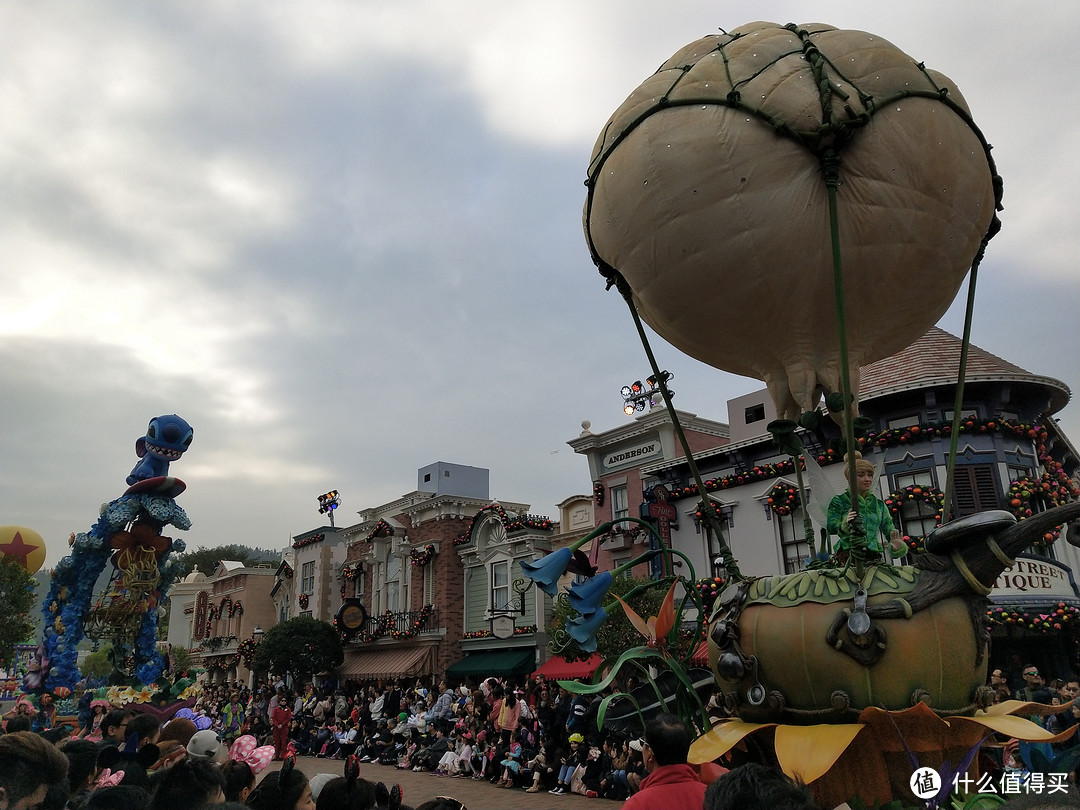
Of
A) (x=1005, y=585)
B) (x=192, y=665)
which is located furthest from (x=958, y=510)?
(x=192, y=665)

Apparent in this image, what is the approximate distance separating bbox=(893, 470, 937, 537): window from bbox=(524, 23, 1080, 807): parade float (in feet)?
42.9

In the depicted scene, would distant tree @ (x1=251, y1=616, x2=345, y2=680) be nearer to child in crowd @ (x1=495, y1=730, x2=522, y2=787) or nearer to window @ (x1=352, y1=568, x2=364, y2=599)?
window @ (x1=352, y1=568, x2=364, y2=599)

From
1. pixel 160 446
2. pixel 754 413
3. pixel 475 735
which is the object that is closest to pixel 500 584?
pixel 475 735

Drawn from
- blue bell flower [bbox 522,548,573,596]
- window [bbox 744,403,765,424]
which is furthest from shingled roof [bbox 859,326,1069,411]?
blue bell flower [bbox 522,548,573,596]

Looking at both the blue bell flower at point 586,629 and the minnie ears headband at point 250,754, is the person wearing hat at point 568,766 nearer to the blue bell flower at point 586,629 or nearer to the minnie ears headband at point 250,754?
the blue bell flower at point 586,629

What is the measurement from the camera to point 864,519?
4141mm

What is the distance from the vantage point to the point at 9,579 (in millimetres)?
30516

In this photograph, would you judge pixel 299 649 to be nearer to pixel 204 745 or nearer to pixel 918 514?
pixel 918 514

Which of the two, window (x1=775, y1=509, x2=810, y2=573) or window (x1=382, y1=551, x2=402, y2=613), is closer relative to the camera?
window (x1=775, y1=509, x2=810, y2=573)

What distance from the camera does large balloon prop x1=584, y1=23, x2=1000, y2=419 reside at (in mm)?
4020

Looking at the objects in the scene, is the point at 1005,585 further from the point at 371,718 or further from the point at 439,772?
the point at 371,718

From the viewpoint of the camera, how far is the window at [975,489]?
16.0 m

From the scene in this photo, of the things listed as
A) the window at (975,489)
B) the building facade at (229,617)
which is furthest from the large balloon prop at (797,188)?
the building facade at (229,617)

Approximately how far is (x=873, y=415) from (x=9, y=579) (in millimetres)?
31251
